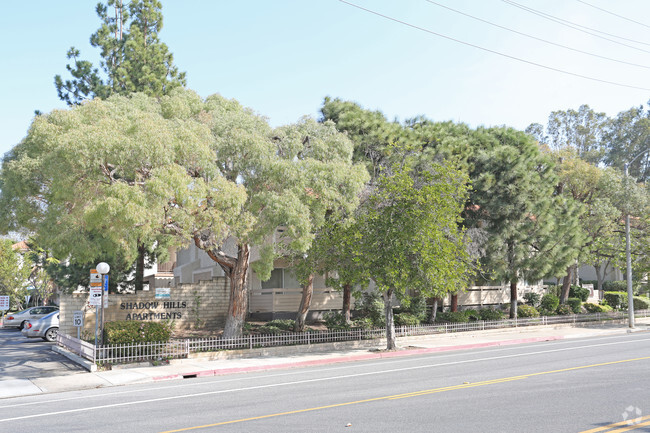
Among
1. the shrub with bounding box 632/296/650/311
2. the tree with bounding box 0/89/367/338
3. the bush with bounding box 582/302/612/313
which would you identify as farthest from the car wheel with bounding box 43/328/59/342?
the shrub with bounding box 632/296/650/311

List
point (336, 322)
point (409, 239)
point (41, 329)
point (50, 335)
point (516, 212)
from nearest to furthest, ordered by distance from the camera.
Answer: point (409, 239)
point (336, 322)
point (50, 335)
point (41, 329)
point (516, 212)

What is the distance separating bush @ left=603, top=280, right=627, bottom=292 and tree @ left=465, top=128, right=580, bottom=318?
67.0 feet

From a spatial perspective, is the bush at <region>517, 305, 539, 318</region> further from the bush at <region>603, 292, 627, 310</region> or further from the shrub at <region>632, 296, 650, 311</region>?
the shrub at <region>632, 296, 650, 311</region>

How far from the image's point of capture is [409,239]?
20.6 metres

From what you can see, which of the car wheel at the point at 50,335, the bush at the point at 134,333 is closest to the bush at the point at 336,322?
the bush at the point at 134,333

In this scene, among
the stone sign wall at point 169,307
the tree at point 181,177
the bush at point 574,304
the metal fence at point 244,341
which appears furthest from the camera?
the bush at point 574,304

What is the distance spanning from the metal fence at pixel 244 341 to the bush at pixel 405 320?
61 centimetres

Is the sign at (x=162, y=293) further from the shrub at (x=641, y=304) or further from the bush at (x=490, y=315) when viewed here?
the shrub at (x=641, y=304)

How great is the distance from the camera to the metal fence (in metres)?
17.7

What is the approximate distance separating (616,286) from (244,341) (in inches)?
1562

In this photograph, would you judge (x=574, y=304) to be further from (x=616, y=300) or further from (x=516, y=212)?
(x=516, y=212)

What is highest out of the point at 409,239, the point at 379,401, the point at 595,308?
the point at 409,239

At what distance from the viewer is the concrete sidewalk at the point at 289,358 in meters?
15.0

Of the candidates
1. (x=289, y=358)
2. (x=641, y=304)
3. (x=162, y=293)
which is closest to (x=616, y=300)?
(x=641, y=304)
